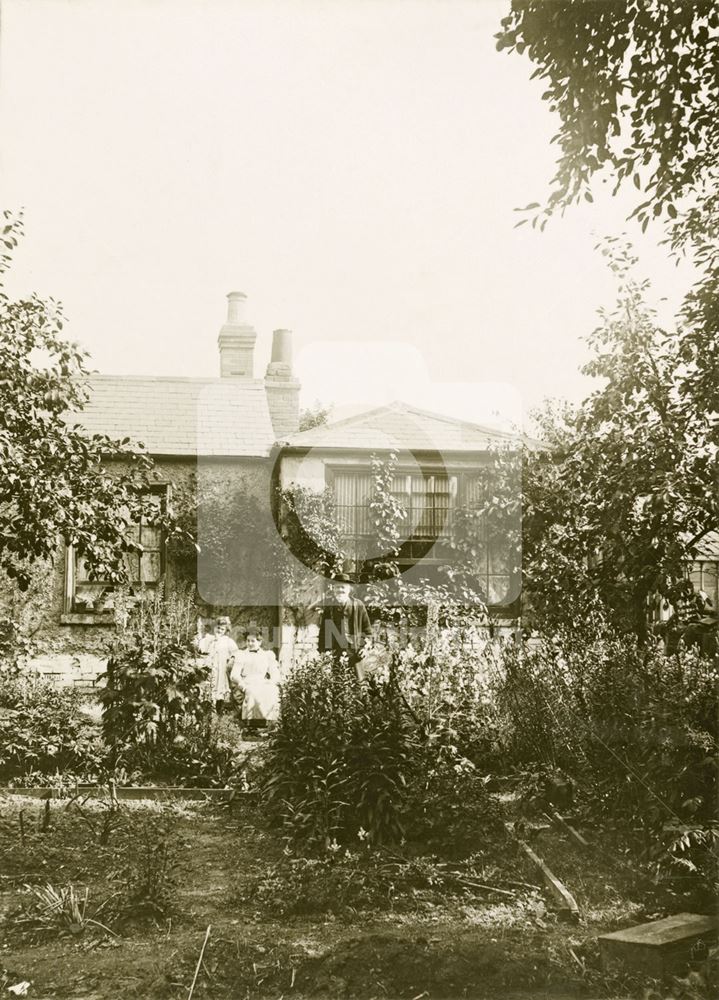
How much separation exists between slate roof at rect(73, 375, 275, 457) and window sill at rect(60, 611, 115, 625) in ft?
2.99

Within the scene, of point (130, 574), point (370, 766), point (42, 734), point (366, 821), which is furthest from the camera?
point (42, 734)

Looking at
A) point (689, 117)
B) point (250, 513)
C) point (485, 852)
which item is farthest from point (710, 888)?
point (689, 117)

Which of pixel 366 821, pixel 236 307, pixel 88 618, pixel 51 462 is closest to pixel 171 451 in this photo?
→ pixel 51 462

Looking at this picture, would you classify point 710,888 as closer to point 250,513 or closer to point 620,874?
point 620,874

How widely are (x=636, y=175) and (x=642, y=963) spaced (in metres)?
3.46

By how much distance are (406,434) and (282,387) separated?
30.3 inches

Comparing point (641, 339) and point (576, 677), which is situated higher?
point (641, 339)

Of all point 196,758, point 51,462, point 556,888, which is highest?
point 51,462

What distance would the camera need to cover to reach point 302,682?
4.05 meters

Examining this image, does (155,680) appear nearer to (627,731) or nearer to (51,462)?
(51,462)

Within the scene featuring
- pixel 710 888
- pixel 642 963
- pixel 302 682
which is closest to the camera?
pixel 642 963

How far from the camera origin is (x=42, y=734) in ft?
13.6

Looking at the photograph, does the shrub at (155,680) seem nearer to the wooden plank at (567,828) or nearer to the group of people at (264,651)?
the group of people at (264,651)

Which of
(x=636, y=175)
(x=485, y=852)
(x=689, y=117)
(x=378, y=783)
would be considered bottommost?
(x=485, y=852)
